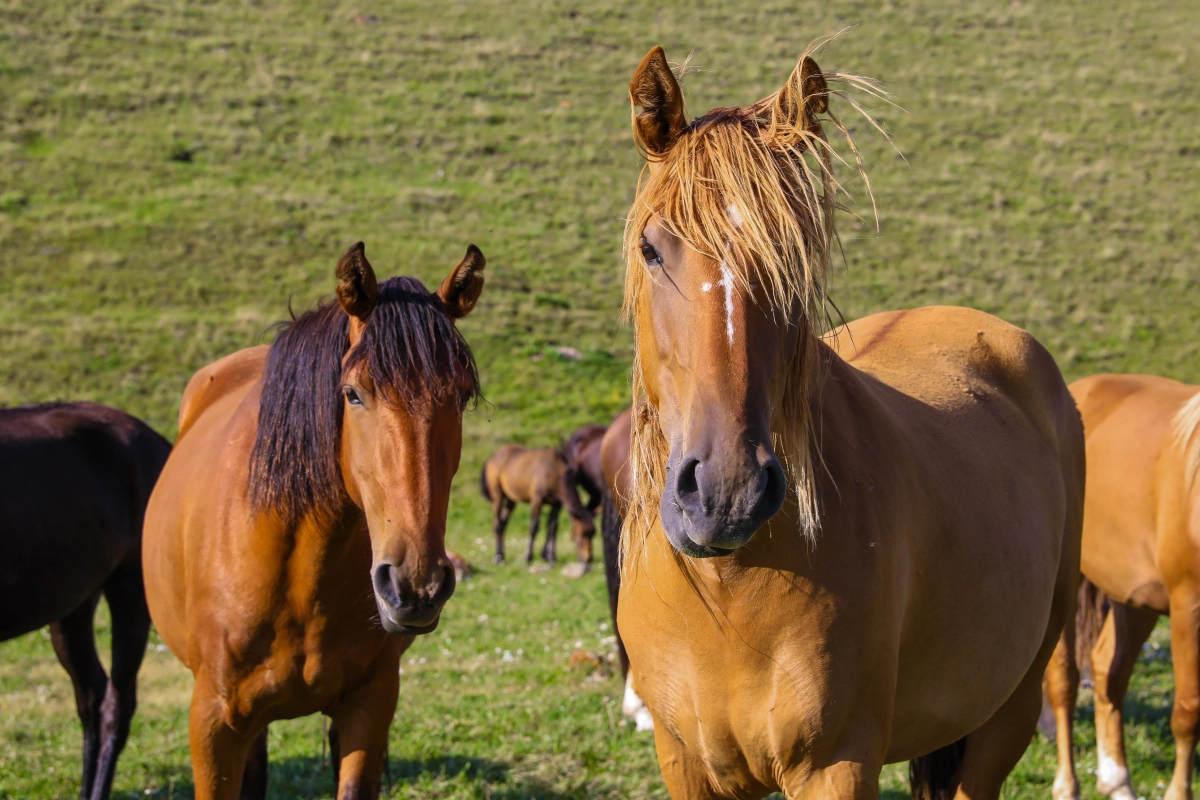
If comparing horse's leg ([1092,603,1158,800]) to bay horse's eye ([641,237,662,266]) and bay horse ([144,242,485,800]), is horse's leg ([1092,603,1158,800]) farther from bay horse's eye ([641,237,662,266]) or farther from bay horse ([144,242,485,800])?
bay horse's eye ([641,237,662,266])

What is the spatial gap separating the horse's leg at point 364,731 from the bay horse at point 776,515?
1264 mm

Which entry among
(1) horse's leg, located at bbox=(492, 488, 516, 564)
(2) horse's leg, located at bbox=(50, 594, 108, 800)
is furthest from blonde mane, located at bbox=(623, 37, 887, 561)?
(1) horse's leg, located at bbox=(492, 488, 516, 564)

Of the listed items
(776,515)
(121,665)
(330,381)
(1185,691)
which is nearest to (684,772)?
(776,515)

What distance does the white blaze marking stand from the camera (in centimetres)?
200

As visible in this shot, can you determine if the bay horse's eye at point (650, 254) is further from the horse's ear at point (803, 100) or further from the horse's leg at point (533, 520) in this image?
the horse's leg at point (533, 520)

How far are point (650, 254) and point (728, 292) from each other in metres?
0.24

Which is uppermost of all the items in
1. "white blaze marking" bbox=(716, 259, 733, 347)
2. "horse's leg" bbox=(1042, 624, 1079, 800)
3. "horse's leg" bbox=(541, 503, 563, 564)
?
"white blaze marking" bbox=(716, 259, 733, 347)

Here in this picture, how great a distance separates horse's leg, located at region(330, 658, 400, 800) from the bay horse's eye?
2.01m

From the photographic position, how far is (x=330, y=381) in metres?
3.28

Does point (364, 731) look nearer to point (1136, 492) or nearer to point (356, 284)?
point (356, 284)

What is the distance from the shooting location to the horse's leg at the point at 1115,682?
197 inches

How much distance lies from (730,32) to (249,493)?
40.0 m

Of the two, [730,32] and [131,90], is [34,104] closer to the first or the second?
[131,90]

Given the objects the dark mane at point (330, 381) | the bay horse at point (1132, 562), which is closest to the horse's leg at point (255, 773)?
the dark mane at point (330, 381)
